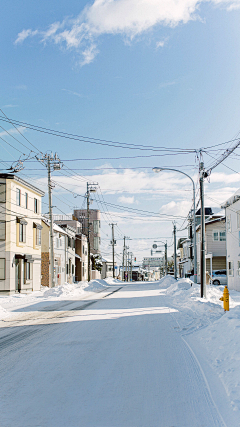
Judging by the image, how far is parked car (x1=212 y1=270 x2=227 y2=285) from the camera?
41.3 m

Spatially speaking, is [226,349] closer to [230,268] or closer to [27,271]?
[230,268]

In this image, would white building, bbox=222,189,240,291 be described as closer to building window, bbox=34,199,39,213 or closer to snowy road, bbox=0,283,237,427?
building window, bbox=34,199,39,213

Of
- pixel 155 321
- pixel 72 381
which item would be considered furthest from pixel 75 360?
pixel 155 321

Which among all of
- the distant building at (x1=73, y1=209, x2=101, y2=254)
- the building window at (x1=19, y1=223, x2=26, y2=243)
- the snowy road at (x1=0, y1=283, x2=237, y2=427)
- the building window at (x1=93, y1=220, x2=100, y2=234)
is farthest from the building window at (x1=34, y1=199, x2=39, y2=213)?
the building window at (x1=93, y1=220, x2=100, y2=234)

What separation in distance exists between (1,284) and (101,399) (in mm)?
26422

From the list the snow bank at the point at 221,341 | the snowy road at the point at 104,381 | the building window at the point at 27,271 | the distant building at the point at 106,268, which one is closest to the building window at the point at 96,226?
the distant building at the point at 106,268

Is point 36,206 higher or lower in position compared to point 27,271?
higher

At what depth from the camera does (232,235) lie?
3241cm

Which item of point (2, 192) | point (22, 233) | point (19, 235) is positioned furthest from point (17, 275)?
point (2, 192)

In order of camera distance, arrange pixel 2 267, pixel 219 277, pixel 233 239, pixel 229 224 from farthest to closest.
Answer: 1. pixel 219 277
2. pixel 229 224
3. pixel 233 239
4. pixel 2 267

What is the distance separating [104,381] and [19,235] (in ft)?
91.2

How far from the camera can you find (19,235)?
3256cm

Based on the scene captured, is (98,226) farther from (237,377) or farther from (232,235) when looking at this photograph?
(237,377)

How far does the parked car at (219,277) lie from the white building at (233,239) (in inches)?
291
